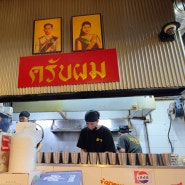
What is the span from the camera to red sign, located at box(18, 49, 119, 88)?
6.52 ft

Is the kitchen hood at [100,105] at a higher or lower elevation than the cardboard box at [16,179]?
higher

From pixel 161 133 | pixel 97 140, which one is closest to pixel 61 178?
pixel 97 140

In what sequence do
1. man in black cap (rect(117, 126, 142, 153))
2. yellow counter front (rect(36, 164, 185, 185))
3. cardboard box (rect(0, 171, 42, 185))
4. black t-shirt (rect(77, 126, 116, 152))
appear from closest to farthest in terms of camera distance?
cardboard box (rect(0, 171, 42, 185)) → yellow counter front (rect(36, 164, 185, 185)) → black t-shirt (rect(77, 126, 116, 152)) → man in black cap (rect(117, 126, 142, 153))

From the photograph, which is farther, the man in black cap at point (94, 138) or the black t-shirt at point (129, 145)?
the black t-shirt at point (129, 145)

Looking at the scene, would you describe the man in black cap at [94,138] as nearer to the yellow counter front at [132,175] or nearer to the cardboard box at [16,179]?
→ the yellow counter front at [132,175]

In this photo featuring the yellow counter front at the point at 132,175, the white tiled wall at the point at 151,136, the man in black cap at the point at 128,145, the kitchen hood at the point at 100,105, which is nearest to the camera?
the yellow counter front at the point at 132,175

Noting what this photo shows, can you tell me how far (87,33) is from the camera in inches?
86.0

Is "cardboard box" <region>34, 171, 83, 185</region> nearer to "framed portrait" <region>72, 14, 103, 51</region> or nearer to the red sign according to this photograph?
the red sign

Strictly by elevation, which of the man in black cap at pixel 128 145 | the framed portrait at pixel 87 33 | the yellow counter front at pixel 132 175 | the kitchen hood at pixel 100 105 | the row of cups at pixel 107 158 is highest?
the framed portrait at pixel 87 33

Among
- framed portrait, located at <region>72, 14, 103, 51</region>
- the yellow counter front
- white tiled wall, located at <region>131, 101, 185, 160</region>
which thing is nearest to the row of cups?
the yellow counter front

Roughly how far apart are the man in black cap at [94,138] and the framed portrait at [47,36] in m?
0.98

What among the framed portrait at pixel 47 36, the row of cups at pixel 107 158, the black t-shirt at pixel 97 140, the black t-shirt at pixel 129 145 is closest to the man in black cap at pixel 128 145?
the black t-shirt at pixel 129 145

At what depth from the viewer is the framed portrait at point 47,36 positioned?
7.12 feet

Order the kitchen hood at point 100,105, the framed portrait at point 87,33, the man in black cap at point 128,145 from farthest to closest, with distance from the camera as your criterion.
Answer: the kitchen hood at point 100,105 → the man in black cap at point 128,145 → the framed portrait at point 87,33
